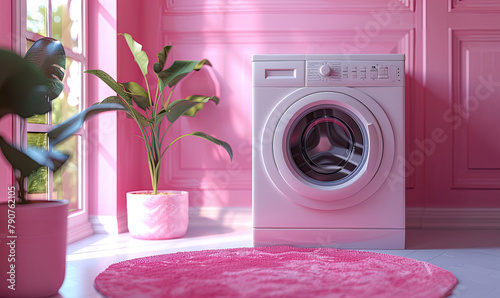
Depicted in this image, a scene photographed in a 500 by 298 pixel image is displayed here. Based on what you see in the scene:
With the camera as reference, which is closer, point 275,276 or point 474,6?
point 275,276

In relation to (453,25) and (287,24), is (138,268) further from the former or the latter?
(453,25)

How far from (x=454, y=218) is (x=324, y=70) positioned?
1.13 metres

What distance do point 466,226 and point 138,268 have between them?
1682 mm

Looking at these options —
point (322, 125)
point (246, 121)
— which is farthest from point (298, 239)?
point (246, 121)

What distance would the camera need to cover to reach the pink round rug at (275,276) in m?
1.19

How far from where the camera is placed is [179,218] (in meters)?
2.02

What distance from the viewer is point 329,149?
1796mm

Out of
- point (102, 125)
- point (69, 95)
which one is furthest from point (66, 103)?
point (102, 125)

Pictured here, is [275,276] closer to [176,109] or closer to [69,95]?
[176,109]

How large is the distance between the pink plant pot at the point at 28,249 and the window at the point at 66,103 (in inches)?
26.1

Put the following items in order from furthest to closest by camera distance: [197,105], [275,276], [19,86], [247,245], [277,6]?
[277,6], [197,105], [247,245], [275,276], [19,86]

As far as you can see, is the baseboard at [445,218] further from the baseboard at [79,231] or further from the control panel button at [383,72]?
the control panel button at [383,72]

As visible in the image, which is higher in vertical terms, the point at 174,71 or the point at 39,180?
the point at 174,71

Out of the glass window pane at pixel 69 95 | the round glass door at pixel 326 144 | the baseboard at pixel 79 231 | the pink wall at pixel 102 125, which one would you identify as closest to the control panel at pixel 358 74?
the round glass door at pixel 326 144
